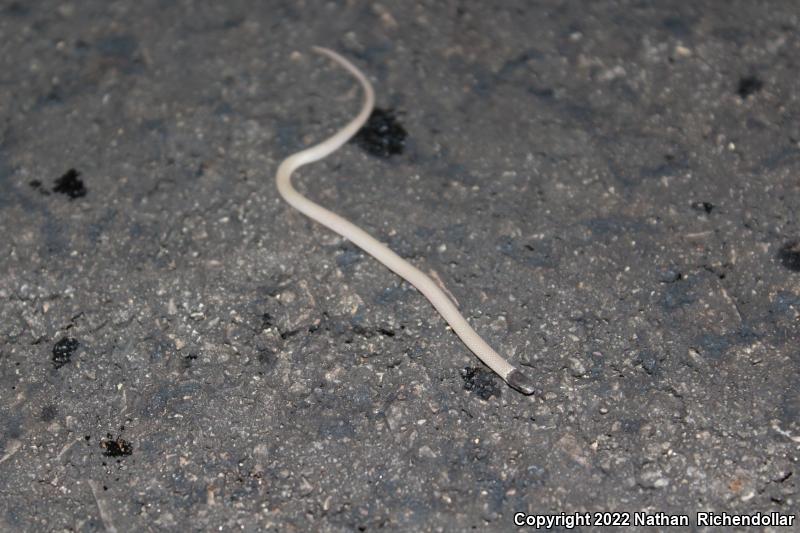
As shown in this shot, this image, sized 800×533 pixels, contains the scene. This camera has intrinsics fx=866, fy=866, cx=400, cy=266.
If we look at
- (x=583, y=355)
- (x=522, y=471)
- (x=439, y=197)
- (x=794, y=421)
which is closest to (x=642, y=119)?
(x=439, y=197)

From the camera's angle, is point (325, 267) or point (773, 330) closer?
point (773, 330)

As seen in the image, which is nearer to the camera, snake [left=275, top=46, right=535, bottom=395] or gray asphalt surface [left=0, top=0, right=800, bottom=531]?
gray asphalt surface [left=0, top=0, right=800, bottom=531]

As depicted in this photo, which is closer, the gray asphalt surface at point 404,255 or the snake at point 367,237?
the gray asphalt surface at point 404,255

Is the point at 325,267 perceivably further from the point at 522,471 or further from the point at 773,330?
the point at 773,330
